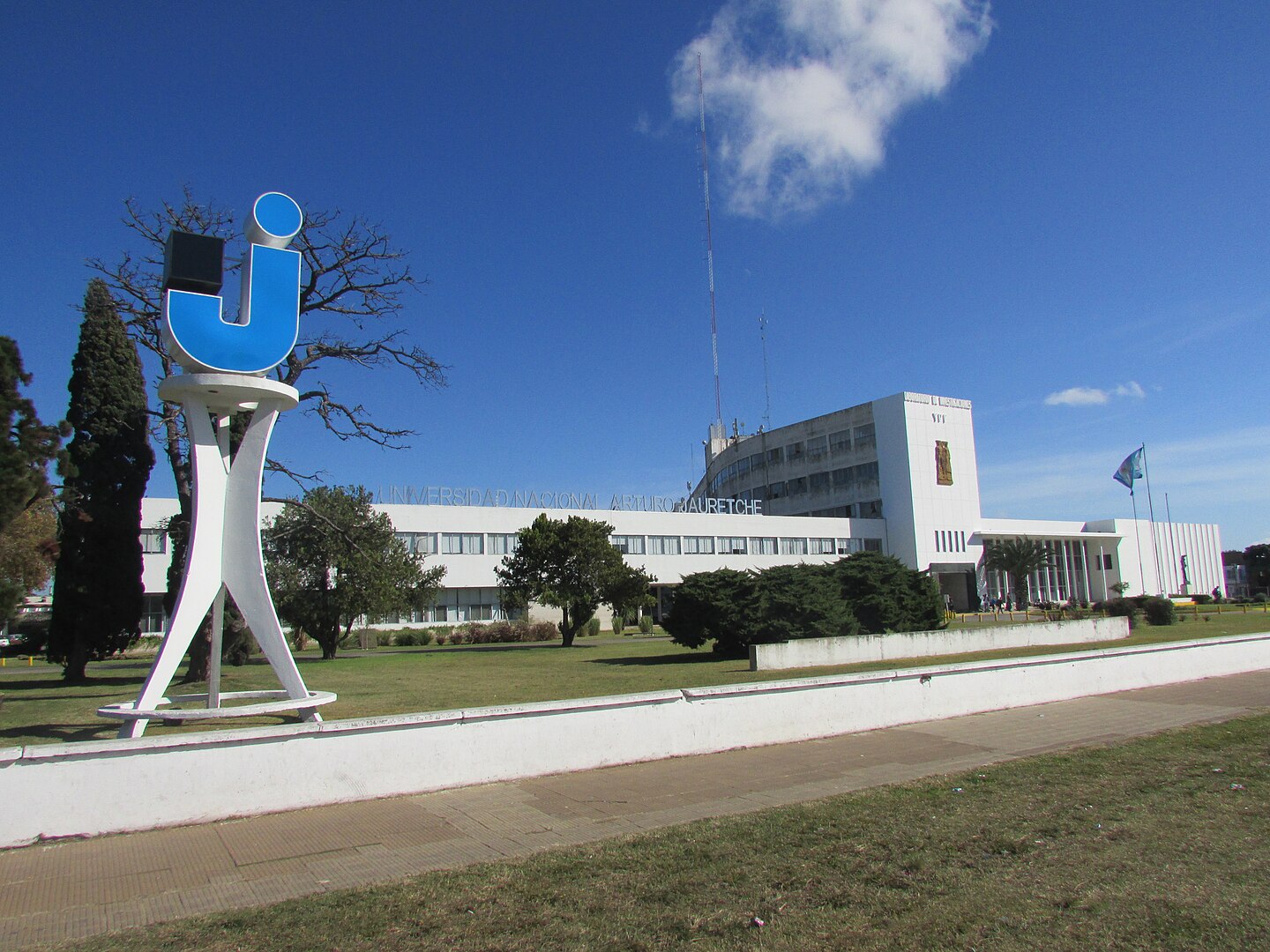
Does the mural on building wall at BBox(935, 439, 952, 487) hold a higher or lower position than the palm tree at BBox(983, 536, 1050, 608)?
higher

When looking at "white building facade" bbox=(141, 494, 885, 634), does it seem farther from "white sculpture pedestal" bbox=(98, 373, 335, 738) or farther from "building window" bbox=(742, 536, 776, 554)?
"white sculpture pedestal" bbox=(98, 373, 335, 738)

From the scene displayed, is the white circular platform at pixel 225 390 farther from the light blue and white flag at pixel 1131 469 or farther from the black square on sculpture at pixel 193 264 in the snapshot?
the light blue and white flag at pixel 1131 469

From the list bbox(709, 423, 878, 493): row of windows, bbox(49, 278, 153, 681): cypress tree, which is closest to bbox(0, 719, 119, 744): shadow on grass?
bbox(49, 278, 153, 681): cypress tree

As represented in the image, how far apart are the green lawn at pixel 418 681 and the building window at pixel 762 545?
3341cm

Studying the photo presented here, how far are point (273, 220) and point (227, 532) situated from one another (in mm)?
4096

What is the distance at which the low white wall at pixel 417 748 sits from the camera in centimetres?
672

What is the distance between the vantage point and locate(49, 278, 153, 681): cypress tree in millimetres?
20234

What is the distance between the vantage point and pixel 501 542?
175 feet

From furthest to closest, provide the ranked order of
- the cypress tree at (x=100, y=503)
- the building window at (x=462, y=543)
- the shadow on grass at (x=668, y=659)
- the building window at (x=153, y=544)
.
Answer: the building window at (x=462, y=543) → the building window at (x=153, y=544) → the shadow on grass at (x=668, y=659) → the cypress tree at (x=100, y=503)

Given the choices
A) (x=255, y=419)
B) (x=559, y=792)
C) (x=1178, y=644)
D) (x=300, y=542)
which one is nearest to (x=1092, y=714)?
(x=1178, y=644)

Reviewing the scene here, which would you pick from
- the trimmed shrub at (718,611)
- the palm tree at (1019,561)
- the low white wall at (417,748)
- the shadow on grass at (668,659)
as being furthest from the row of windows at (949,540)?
the low white wall at (417,748)

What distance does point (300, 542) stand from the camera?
29.6 m

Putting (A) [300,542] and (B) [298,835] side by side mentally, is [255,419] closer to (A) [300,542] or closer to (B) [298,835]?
(B) [298,835]

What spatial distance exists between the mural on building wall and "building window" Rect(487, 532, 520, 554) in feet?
118
